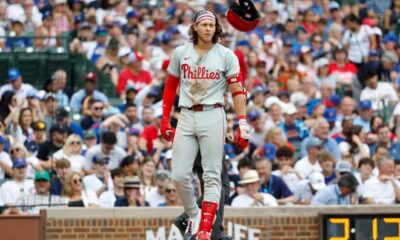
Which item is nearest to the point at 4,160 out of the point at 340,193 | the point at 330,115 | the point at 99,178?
the point at 99,178

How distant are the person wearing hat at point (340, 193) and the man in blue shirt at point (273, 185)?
61 cm

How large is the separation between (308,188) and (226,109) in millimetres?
3634

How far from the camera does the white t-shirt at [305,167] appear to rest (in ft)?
67.5

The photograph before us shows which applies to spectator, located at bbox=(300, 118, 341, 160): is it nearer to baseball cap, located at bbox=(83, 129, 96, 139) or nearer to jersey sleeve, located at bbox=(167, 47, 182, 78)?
baseball cap, located at bbox=(83, 129, 96, 139)

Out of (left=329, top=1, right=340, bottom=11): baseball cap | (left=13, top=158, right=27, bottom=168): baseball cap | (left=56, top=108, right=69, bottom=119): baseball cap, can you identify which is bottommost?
(left=13, top=158, right=27, bottom=168): baseball cap

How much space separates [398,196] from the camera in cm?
1923

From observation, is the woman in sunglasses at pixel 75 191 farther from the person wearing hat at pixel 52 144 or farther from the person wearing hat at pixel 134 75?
the person wearing hat at pixel 134 75

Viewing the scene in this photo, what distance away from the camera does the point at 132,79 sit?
24.3 m

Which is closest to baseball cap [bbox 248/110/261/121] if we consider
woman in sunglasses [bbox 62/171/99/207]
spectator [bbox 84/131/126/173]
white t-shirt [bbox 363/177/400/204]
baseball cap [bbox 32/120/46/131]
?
spectator [bbox 84/131/126/173]

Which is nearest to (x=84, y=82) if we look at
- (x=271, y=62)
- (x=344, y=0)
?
(x=271, y=62)

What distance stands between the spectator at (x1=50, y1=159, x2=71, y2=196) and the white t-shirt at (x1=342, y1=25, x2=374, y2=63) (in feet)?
27.1

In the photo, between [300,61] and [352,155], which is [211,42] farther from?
[300,61]

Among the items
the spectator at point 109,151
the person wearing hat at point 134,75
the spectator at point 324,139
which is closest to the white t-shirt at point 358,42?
the person wearing hat at point 134,75

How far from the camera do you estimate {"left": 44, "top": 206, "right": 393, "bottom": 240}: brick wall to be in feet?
54.2
